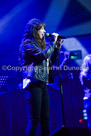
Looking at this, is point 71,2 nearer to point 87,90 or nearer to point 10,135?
point 87,90

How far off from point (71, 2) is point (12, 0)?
88cm

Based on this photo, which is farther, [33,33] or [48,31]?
[48,31]

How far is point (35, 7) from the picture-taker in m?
2.47

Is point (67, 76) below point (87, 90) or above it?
above

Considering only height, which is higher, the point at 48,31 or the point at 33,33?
the point at 48,31

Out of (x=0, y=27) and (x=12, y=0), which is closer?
(x=0, y=27)

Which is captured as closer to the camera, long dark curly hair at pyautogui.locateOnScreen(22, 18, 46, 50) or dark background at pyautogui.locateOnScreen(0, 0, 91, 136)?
long dark curly hair at pyautogui.locateOnScreen(22, 18, 46, 50)

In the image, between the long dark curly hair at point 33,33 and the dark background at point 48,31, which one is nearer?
the long dark curly hair at point 33,33

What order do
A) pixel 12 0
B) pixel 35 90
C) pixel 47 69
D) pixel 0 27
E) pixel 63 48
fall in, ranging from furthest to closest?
1. pixel 63 48
2. pixel 12 0
3. pixel 0 27
4. pixel 47 69
5. pixel 35 90

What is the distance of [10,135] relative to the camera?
2.25 meters

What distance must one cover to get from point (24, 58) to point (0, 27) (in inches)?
25.3

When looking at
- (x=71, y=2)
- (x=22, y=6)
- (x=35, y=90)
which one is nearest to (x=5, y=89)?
(x=35, y=90)

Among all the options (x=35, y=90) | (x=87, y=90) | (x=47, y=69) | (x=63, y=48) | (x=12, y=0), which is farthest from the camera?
(x=63, y=48)

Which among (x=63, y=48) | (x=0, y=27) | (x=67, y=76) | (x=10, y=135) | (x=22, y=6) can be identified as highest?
(x=22, y=6)
